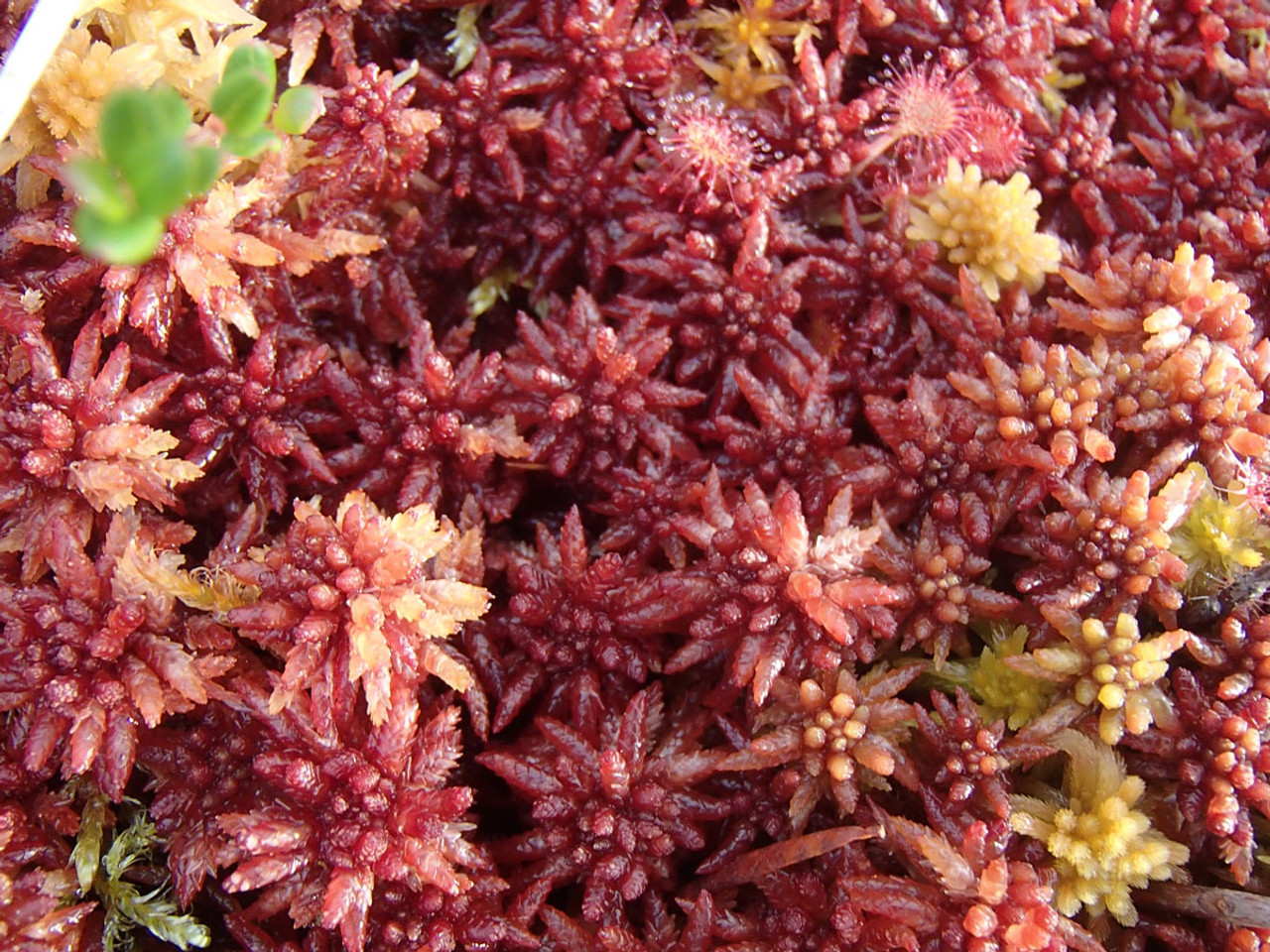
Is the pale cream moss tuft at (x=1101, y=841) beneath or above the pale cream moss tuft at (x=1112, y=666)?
beneath

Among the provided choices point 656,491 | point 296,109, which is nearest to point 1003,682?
point 656,491

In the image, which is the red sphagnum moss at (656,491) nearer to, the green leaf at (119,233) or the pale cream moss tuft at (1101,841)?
the pale cream moss tuft at (1101,841)

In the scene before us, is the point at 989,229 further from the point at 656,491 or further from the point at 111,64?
the point at 111,64

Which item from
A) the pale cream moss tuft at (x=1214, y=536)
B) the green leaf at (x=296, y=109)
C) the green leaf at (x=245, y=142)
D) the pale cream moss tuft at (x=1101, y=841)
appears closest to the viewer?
the green leaf at (x=245, y=142)

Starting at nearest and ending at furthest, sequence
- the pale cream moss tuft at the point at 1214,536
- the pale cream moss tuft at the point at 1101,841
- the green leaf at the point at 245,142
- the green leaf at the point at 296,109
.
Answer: the green leaf at the point at 245,142 → the green leaf at the point at 296,109 → the pale cream moss tuft at the point at 1101,841 → the pale cream moss tuft at the point at 1214,536

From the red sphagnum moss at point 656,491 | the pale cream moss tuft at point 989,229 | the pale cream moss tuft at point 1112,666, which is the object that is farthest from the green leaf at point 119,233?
the pale cream moss tuft at point 989,229

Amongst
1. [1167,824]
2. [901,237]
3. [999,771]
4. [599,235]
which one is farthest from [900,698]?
[599,235]
